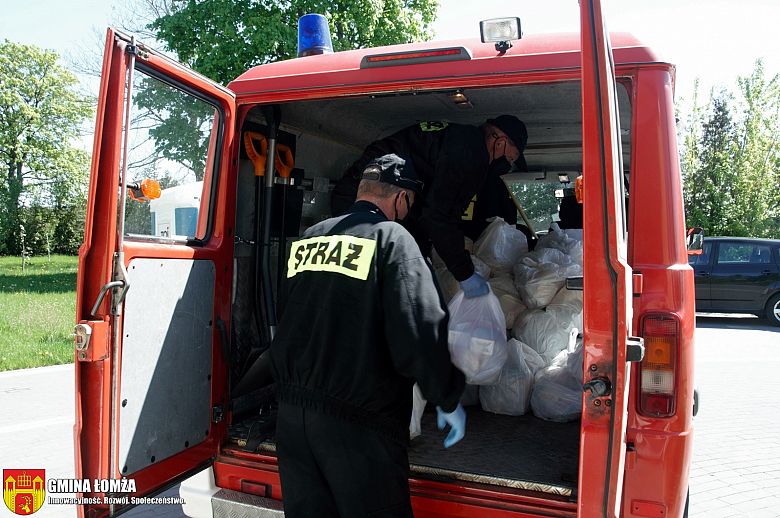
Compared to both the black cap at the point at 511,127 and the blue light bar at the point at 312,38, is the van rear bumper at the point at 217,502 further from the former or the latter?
the black cap at the point at 511,127

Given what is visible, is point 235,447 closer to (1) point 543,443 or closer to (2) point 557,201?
(1) point 543,443

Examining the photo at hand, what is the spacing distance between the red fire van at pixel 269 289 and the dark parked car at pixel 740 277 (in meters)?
9.62

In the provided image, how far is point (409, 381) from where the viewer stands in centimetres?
224

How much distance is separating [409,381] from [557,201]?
367 cm

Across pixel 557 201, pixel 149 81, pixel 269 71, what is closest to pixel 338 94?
pixel 269 71

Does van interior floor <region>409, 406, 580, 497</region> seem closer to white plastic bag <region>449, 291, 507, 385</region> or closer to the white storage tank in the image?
white plastic bag <region>449, 291, 507, 385</region>

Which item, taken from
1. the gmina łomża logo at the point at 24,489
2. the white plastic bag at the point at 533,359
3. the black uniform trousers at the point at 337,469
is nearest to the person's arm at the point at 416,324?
the black uniform trousers at the point at 337,469

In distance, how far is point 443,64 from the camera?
2.47m

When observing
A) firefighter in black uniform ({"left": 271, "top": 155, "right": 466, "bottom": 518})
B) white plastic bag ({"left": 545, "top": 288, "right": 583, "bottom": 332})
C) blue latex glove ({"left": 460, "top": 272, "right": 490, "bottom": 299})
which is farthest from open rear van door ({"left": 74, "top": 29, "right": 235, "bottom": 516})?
white plastic bag ({"left": 545, "top": 288, "right": 583, "bottom": 332})

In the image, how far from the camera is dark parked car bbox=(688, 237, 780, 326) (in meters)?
11.3

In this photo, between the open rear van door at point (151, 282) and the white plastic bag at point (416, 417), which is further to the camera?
the white plastic bag at point (416, 417)

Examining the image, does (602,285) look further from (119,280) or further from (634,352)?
(119,280)

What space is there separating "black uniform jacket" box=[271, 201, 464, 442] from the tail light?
65 centimetres

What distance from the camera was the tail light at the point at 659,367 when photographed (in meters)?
2.07
